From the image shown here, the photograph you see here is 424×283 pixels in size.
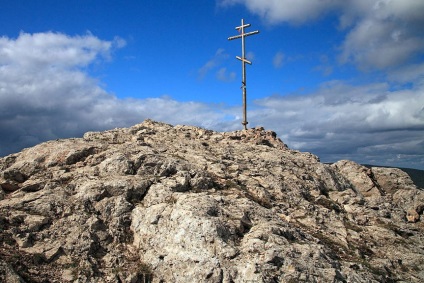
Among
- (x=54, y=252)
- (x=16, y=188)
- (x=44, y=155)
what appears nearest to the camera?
(x=54, y=252)

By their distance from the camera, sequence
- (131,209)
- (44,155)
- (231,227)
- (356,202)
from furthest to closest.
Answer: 1. (356,202)
2. (44,155)
3. (131,209)
4. (231,227)

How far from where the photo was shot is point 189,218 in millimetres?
20141

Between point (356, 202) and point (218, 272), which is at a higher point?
point (356, 202)

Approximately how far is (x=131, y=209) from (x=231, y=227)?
666cm

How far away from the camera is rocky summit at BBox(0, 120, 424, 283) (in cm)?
1816

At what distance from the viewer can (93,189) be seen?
23.0 meters

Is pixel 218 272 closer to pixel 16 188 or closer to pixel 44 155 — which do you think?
pixel 16 188

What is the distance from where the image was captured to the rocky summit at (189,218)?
1816 centimetres

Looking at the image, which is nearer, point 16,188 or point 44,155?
point 16,188

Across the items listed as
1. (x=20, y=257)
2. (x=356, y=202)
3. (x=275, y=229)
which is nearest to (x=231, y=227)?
(x=275, y=229)

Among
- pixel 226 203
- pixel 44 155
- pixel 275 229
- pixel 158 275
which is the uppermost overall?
pixel 44 155

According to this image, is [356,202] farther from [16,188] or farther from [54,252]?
[16,188]

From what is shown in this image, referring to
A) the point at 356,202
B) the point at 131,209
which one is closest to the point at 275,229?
the point at 131,209

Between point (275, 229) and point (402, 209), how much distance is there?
16184 mm
